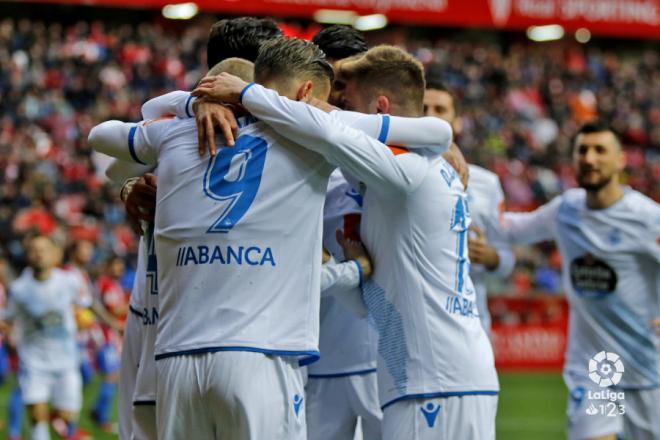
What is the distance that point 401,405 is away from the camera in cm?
445

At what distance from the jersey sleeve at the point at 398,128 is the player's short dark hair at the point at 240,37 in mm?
735

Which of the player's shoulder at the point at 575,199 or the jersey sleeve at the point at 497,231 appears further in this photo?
the player's shoulder at the point at 575,199

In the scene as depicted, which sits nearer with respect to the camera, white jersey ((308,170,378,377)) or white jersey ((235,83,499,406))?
white jersey ((235,83,499,406))

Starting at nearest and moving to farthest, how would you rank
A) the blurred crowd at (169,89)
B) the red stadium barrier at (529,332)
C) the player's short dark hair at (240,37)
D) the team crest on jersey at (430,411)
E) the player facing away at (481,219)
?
the team crest on jersey at (430,411) → the player's short dark hair at (240,37) → the player facing away at (481,219) → the red stadium barrier at (529,332) → the blurred crowd at (169,89)

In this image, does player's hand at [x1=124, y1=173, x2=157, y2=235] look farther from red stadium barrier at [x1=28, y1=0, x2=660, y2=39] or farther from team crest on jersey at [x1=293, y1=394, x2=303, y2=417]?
red stadium barrier at [x1=28, y1=0, x2=660, y2=39]

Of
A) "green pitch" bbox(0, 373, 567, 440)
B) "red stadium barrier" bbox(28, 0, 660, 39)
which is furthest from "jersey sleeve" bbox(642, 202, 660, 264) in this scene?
"red stadium barrier" bbox(28, 0, 660, 39)

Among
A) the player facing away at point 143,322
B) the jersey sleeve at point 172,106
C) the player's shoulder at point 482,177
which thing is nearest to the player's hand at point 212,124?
the jersey sleeve at point 172,106

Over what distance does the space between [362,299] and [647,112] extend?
29328 millimetres

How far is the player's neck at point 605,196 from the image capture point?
7016mm

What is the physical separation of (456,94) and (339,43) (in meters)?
8.39

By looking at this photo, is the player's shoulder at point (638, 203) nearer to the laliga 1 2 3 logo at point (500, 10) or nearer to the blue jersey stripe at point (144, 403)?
the blue jersey stripe at point (144, 403)

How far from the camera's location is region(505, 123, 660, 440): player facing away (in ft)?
22.0

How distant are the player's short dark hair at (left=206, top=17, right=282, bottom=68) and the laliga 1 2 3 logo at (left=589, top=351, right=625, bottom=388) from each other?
3128mm

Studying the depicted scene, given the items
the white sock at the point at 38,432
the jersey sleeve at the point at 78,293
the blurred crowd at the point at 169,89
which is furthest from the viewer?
the blurred crowd at the point at 169,89
